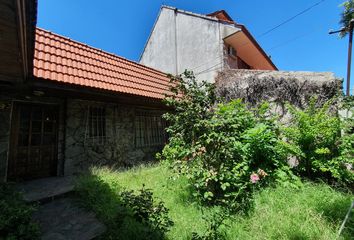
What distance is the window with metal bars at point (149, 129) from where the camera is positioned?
323 inches

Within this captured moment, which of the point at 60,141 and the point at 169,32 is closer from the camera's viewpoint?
the point at 60,141

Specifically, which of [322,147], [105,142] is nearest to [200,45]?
[105,142]

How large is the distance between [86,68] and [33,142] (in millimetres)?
2649

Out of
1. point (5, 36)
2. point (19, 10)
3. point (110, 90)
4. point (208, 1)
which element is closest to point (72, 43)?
point (110, 90)

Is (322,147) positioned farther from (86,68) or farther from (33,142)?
(33,142)

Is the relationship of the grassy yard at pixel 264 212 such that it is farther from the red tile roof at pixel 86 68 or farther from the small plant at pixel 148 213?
the red tile roof at pixel 86 68

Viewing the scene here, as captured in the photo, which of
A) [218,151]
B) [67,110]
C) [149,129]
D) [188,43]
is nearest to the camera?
[218,151]

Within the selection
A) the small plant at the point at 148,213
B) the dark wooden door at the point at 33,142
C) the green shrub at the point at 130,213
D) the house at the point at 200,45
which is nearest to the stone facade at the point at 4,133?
the dark wooden door at the point at 33,142

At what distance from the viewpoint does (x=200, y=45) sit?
11.1 metres

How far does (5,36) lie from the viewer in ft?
8.78

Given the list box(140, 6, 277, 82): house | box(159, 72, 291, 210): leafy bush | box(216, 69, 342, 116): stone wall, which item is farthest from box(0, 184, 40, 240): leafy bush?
box(140, 6, 277, 82): house

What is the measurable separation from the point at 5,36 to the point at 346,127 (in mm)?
6401

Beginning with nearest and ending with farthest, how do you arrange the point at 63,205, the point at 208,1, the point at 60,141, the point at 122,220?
the point at 122,220, the point at 63,205, the point at 60,141, the point at 208,1

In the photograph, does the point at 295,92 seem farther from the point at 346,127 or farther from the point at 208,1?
the point at 208,1
